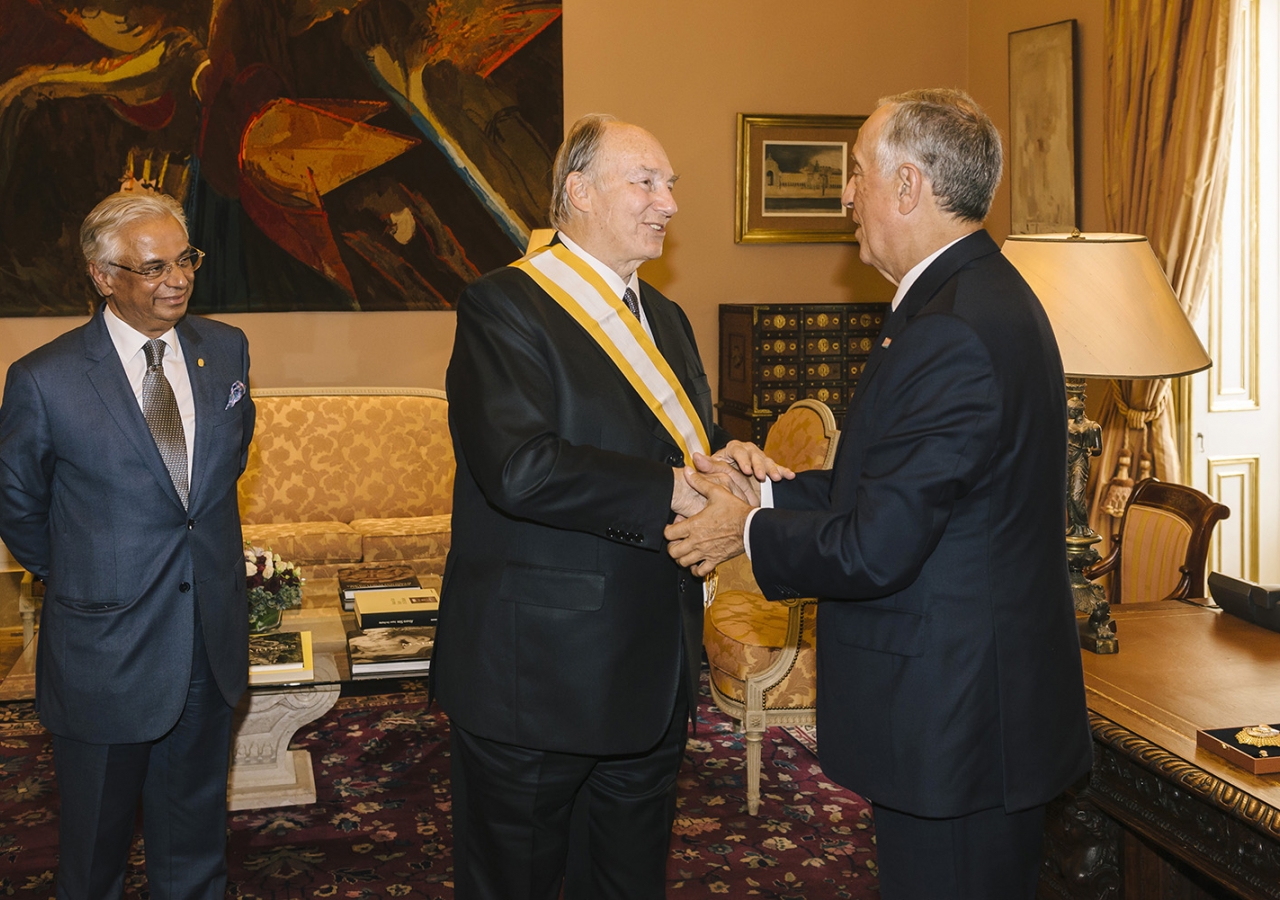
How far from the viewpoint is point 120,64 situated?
6.37 m

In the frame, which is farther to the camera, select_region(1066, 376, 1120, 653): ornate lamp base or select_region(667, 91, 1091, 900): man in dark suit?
select_region(1066, 376, 1120, 653): ornate lamp base

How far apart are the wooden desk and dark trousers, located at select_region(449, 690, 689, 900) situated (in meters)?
0.94

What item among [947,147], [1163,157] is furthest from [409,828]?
[1163,157]

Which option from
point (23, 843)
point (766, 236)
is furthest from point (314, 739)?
point (766, 236)

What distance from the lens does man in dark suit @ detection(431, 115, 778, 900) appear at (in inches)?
92.4

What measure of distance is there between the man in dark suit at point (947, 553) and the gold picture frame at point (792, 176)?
524cm

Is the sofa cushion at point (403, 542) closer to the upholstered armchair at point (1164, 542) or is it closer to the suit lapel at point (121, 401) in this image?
the upholstered armchair at point (1164, 542)

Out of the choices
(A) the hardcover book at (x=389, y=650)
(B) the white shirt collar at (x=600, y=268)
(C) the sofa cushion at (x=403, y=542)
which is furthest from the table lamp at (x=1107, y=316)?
(C) the sofa cushion at (x=403, y=542)

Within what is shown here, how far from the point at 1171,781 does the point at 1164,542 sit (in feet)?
5.84

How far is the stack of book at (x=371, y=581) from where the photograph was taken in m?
4.70

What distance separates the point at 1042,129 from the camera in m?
6.63

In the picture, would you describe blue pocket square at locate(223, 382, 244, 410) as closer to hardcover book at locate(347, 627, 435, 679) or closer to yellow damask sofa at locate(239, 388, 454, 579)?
hardcover book at locate(347, 627, 435, 679)

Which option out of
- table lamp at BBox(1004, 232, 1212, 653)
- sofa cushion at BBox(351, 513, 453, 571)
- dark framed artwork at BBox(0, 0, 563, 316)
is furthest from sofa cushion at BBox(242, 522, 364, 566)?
table lamp at BBox(1004, 232, 1212, 653)

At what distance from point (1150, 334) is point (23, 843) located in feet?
11.9
